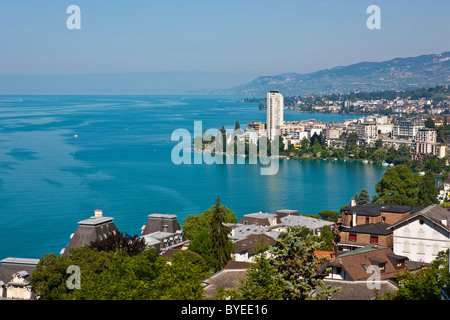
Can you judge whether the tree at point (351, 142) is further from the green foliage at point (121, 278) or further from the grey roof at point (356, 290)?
the grey roof at point (356, 290)

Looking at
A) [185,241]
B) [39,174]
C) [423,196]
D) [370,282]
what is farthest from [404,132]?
[370,282]

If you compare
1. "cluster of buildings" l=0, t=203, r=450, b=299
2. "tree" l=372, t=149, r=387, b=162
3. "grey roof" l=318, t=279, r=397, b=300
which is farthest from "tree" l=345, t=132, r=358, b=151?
"grey roof" l=318, t=279, r=397, b=300

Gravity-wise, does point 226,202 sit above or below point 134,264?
below

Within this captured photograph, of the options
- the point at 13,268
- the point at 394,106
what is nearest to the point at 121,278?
the point at 13,268

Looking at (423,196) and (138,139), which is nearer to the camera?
(423,196)
